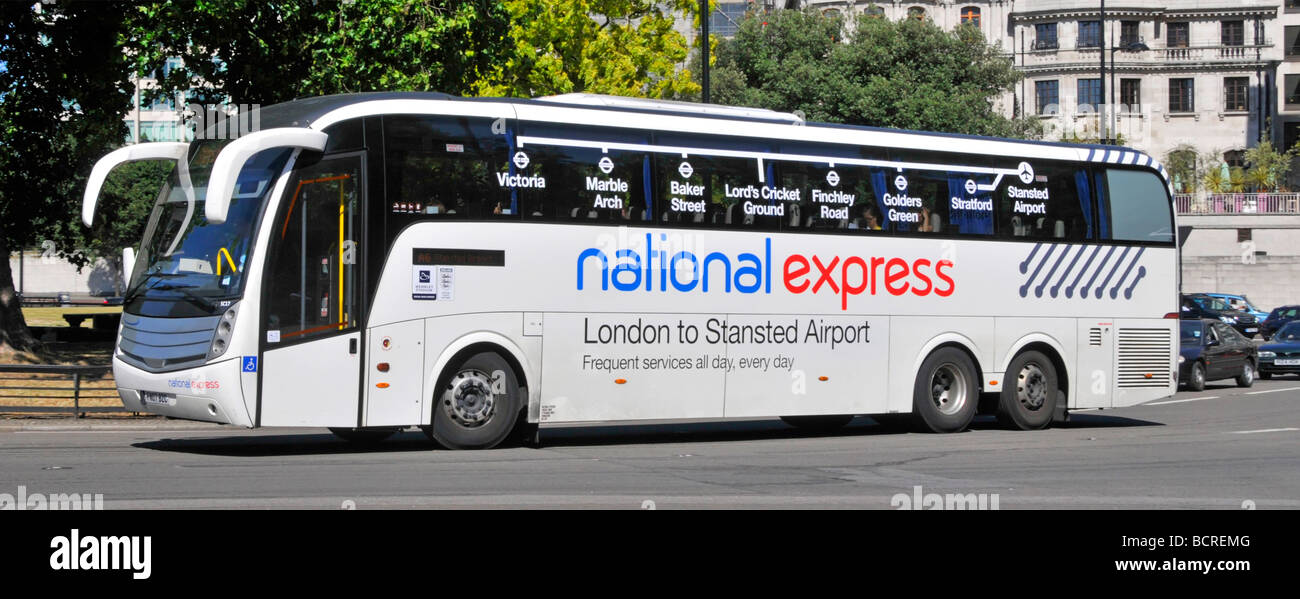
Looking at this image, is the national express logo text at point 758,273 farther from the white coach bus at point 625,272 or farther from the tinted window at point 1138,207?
the tinted window at point 1138,207

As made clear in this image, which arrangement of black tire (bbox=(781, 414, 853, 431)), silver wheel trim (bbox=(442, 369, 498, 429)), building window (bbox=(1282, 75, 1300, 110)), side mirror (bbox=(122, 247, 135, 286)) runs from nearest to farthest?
side mirror (bbox=(122, 247, 135, 286)) < silver wheel trim (bbox=(442, 369, 498, 429)) < black tire (bbox=(781, 414, 853, 431)) < building window (bbox=(1282, 75, 1300, 110))

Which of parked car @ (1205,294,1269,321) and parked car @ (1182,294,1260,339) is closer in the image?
parked car @ (1182,294,1260,339)

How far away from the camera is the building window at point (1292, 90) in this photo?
86.1 meters

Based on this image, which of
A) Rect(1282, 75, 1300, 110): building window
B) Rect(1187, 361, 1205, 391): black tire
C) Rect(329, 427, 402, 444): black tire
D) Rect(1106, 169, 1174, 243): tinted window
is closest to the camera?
Rect(329, 427, 402, 444): black tire

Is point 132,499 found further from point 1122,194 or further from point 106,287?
point 106,287

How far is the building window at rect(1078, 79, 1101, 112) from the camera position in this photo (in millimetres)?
82438

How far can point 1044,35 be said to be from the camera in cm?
8338

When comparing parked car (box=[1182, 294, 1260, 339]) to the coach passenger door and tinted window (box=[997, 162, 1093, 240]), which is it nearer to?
tinted window (box=[997, 162, 1093, 240])

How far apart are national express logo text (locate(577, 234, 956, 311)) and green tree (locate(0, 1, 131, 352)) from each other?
44.1ft

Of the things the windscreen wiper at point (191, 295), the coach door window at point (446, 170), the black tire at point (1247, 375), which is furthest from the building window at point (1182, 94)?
the windscreen wiper at point (191, 295)

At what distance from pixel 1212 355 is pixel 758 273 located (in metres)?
18.3

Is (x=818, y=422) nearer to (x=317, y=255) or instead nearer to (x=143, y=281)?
(x=317, y=255)

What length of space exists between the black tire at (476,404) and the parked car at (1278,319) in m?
43.0

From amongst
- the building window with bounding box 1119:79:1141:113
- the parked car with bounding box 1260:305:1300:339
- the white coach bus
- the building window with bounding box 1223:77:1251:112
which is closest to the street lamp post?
the building window with bounding box 1119:79:1141:113
